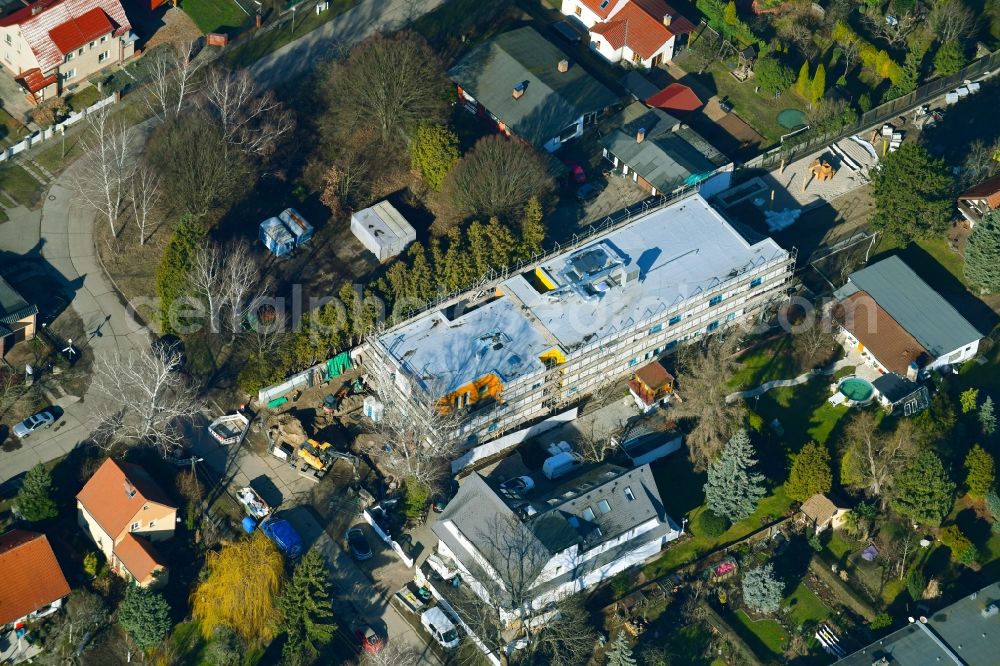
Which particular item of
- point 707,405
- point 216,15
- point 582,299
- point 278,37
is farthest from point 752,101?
point 216,15

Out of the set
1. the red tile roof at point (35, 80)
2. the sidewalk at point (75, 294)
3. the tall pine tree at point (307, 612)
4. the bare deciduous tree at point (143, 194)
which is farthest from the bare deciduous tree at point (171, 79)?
the tall pine tree at point (307, 612)

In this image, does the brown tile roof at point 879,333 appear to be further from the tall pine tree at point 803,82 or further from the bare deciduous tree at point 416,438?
the bare deciduous tree at point 416,438

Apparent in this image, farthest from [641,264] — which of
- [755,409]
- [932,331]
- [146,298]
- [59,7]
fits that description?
[59,7]

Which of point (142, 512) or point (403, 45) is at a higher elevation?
point (403, 45)

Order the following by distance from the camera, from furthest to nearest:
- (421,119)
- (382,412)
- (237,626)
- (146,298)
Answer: (421,119) → (146,298) → (382,412) → (237,626)

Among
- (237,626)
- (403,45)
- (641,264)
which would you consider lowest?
(237,626)

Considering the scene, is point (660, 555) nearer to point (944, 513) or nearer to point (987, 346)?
point (944, 513)
